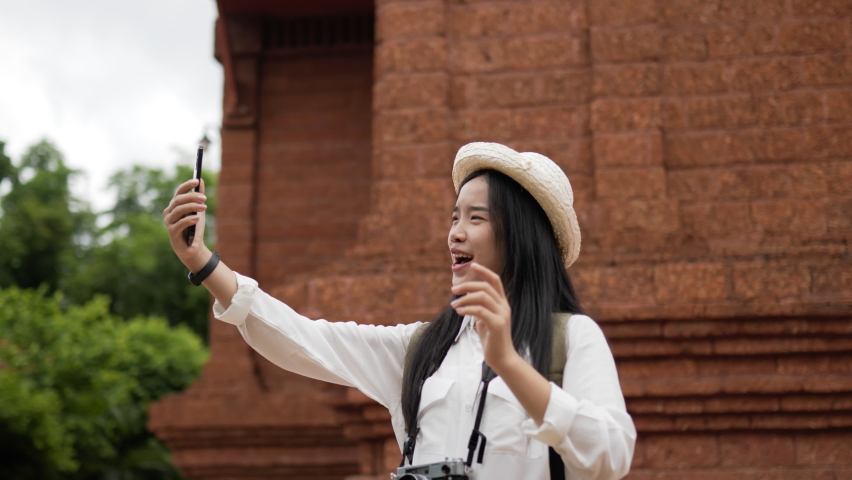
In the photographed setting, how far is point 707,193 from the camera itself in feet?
13.8

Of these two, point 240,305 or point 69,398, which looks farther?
point 69,398

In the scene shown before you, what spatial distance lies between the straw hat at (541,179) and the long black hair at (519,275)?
3cm

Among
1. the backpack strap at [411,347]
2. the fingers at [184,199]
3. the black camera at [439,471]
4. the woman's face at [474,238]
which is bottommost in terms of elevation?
the black camera at [439,471]

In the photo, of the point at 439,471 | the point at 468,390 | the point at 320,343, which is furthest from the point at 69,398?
A: the point at 439,471

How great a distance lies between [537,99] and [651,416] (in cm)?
153

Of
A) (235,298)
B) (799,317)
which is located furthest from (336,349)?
(799,317)

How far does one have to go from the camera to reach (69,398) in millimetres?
17000

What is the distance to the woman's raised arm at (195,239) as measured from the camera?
2.33 m

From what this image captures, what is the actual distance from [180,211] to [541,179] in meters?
0.87

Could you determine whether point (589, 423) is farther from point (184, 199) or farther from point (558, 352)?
point (184, 199)

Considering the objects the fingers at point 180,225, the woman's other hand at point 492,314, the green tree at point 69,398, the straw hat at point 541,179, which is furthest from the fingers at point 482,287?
the green tree at point 69,398

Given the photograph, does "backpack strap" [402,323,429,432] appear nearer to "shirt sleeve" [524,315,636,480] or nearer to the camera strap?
the camera strap

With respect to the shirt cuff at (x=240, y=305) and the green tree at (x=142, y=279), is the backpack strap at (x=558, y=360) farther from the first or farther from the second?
the green tree at (x=142, y=279)

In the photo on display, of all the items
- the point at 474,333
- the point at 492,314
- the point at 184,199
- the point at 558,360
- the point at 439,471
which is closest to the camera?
the point at 492,314
